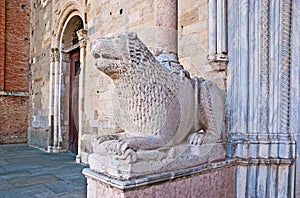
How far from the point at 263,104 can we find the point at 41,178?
9.77ft

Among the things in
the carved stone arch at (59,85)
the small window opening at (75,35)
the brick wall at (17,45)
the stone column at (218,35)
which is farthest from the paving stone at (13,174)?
the brick wall at (17,45)

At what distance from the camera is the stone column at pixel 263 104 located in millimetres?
2334

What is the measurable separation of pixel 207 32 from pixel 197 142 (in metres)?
1.37

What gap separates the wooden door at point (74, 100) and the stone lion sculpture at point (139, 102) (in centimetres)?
438

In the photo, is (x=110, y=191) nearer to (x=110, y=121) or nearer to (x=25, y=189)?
(x=25, y=189)

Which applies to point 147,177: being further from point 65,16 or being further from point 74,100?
point 65,16

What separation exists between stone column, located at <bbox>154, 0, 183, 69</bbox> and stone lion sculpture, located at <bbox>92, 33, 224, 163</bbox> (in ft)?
1.98

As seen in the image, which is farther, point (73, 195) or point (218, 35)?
point (73, 195)

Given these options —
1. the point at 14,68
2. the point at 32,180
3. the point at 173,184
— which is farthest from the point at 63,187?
the point at 14,68

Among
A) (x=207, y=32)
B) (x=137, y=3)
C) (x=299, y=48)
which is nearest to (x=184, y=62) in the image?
(x=207, y=32)

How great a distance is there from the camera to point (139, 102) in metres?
1.72

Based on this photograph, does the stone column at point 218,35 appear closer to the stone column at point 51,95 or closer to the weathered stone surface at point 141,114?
the weathered stone surface at point 141,114

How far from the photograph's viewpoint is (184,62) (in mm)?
3084

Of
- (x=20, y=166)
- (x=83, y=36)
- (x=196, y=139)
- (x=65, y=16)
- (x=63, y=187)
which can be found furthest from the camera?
(x=65, y=16)
